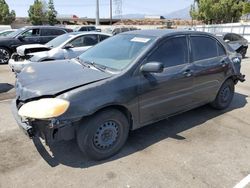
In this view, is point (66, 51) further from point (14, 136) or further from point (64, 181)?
point (64, 181)

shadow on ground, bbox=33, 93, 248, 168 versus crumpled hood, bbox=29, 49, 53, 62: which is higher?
crumpled hood, bbox=29, 49, 53, 62

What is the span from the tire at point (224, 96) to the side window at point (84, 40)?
17.1 ft

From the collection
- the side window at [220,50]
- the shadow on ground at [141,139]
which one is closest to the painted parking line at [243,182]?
the shadow on ground at [141,139]

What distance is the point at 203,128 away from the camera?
482 cm

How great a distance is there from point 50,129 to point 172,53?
90.2 inches

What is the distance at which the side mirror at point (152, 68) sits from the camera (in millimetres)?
3731

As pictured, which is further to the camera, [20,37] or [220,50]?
[20,37]

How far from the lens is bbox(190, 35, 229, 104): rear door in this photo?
4.80 metres

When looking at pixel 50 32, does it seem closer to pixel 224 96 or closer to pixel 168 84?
pixel 224 96

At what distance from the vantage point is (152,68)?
3750 mm

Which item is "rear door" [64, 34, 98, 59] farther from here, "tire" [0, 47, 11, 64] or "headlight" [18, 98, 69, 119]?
"headlight" [18, 98, 69, 119]

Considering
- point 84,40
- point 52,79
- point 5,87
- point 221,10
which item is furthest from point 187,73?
point 221,10

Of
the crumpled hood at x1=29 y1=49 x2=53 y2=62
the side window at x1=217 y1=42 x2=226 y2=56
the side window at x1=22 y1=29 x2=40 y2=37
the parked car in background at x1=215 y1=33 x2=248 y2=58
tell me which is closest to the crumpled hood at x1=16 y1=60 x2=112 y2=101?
the side window at x1=217 y1=42 x2=226 y2=56

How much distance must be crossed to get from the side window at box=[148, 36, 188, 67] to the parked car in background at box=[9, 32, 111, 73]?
4.75 metres
